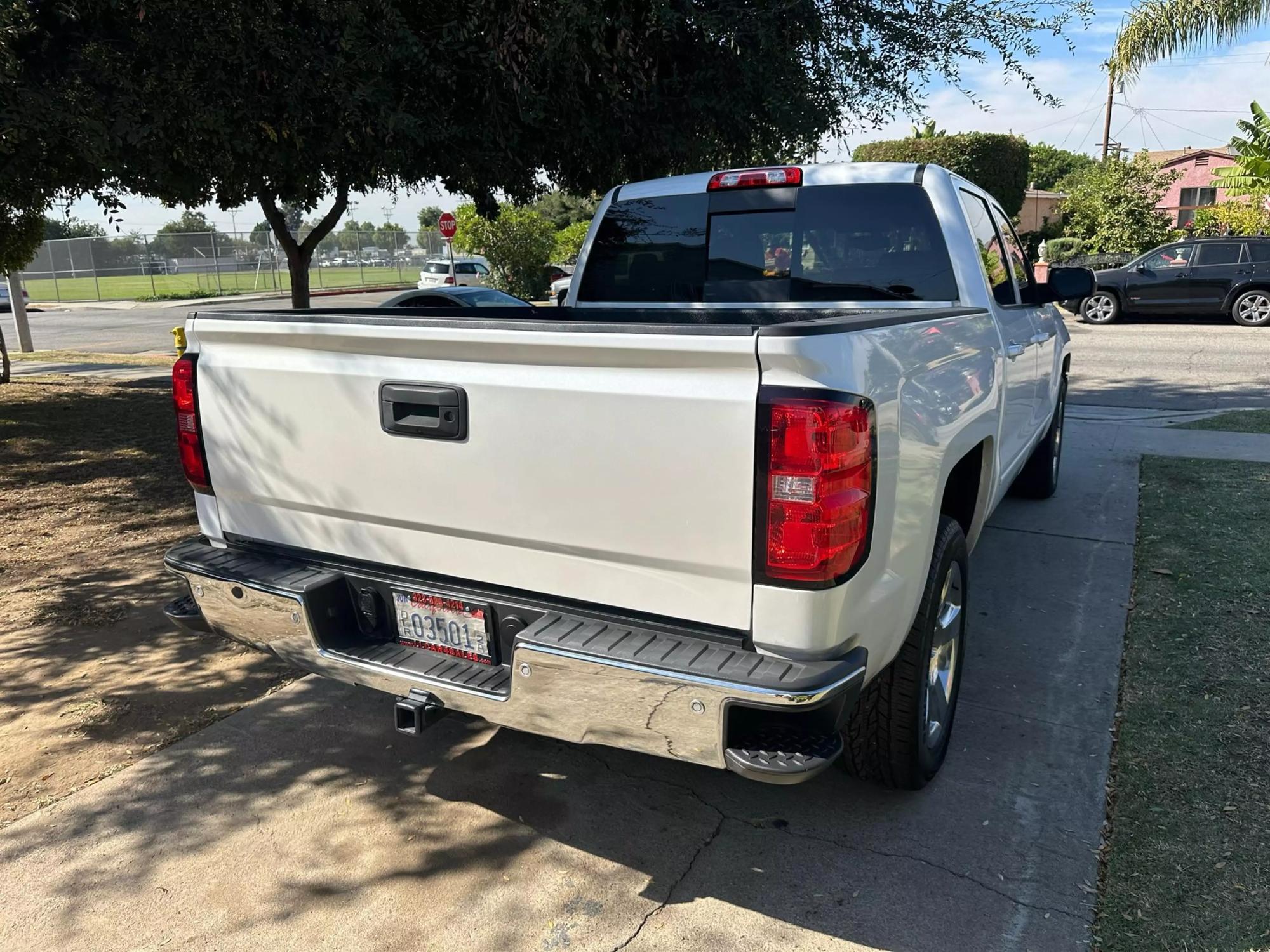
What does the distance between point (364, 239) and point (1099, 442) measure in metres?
43.6

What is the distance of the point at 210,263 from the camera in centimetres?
4472

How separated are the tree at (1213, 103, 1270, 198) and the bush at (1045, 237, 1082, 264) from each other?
602 centimetres

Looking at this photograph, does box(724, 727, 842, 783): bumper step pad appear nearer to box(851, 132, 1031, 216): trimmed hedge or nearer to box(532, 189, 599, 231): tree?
box(851, 132, 1031, 216): trimmed hedge

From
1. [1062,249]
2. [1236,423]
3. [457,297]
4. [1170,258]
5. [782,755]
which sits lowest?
[1236,423]

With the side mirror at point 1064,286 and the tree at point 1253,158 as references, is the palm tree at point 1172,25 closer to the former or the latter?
the tree at point 1253,158

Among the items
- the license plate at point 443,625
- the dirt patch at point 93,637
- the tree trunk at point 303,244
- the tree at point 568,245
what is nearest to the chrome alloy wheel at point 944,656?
the license plate at point 443,625

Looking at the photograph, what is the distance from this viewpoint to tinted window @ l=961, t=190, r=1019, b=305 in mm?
4320

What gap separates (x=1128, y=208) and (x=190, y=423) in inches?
1106

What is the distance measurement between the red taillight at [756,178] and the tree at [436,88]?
2068 mm

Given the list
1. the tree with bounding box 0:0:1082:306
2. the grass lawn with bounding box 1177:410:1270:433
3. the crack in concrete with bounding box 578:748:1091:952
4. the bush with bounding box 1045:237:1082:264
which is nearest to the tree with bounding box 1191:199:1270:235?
the bush with bounding box 1045:237:1082:264

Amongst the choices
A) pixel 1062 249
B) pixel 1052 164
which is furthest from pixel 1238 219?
pixel 1052 164

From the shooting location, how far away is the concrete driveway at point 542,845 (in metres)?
2.73

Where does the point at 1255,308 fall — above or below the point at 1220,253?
below

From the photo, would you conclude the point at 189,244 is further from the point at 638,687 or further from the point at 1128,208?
the point at 638,687
